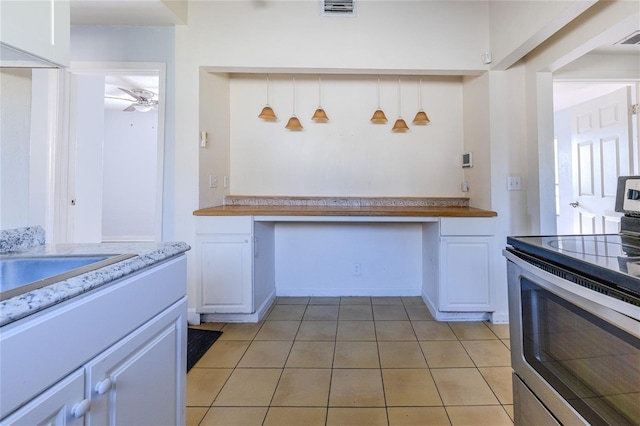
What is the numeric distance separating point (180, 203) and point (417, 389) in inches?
87.5

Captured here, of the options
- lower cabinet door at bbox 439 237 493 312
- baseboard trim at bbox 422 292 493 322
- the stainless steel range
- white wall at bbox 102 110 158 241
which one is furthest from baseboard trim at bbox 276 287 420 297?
white wall at bbox 102 110 158 241

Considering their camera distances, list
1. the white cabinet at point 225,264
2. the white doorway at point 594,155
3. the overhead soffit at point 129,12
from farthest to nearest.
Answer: the white doorway at point 594,155
the white cabinet at point 225,264
the overhead soffit at point 129,12

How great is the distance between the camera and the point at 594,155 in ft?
8.97

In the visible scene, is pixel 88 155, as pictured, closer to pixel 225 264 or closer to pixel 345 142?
pixel 225 264

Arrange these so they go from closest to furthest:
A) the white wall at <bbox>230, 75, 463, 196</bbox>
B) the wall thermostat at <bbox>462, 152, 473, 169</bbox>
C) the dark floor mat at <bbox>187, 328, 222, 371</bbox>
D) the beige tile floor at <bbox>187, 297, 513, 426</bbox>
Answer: the beige tile floor at <bbox>187, 297, 513, 426</bbox>, the dark floor mat at <bbox>187, 328, 222, 371</bbox>, the wall thermostat at <bbox>462, 152, 473, 169</bbox>, the white wall at <bbox>230, 75, 463, 196</bbox>

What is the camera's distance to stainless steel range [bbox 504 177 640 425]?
2.15ft

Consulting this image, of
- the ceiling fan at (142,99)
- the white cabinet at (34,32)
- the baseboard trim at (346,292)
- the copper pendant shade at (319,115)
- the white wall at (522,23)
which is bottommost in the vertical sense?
the baseboard trim at (346,292)

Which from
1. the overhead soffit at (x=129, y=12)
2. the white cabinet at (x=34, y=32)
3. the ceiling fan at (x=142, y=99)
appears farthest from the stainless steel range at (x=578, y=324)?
the ceiling fan at (x=142, y=99)

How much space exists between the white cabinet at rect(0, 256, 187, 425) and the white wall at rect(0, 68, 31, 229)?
69cm

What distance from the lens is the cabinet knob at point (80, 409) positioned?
59 centimetres

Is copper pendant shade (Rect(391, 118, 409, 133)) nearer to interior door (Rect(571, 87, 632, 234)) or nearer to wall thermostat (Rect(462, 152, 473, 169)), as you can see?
wall thermostat (Rect(462, 152, 473, 169))

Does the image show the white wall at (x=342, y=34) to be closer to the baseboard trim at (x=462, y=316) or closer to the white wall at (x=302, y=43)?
the white wall at (x=302, y=43)

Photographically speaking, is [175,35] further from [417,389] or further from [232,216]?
[417,389]

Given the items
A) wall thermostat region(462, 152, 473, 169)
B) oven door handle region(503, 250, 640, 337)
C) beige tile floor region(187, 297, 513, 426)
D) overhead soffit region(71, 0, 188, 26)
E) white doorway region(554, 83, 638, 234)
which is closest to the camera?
oven door handle region(503, 250, 640, 337)
